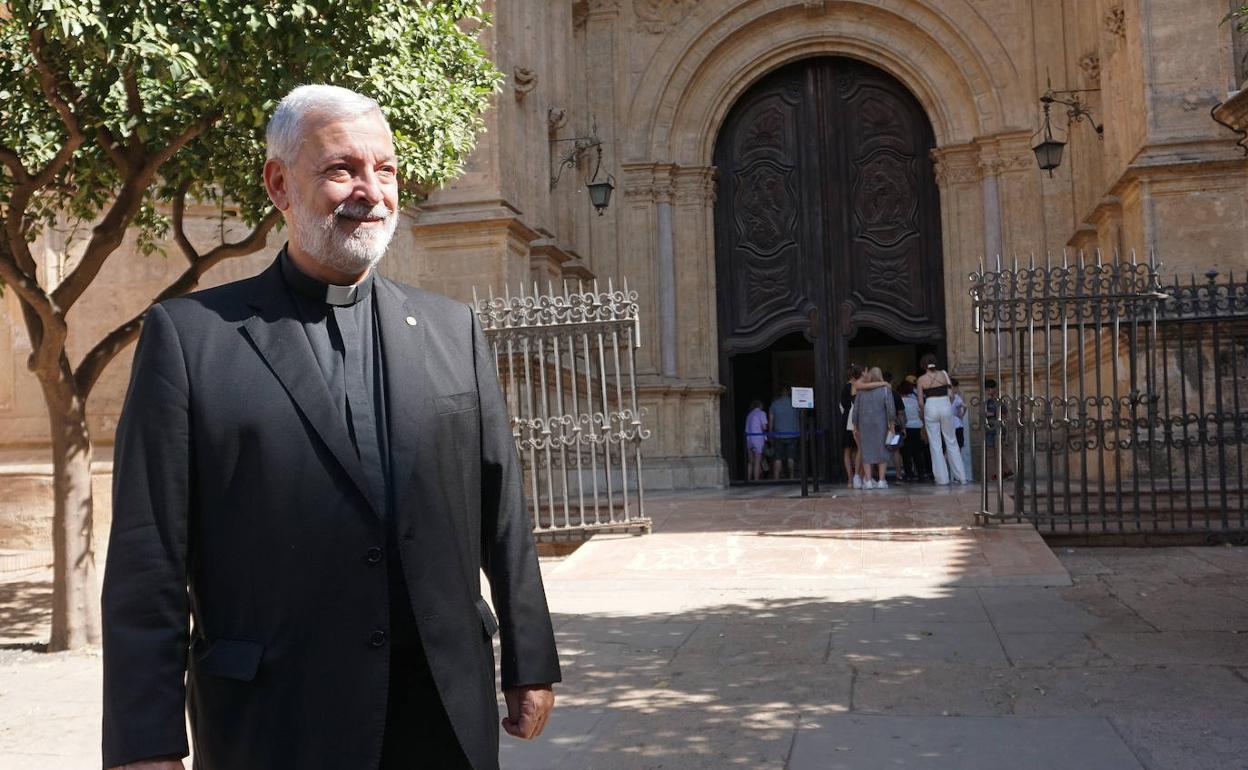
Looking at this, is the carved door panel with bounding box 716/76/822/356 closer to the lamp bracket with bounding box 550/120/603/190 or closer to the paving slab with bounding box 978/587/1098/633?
the lamp bracket with bounding box 550/120/603/190

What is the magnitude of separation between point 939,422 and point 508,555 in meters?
13.7

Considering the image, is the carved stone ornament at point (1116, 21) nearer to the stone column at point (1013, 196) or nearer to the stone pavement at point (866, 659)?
the stone column at point (1013, 196)

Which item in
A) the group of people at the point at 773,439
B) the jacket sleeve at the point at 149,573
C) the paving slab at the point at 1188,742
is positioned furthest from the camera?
the group of people at the point at 773,439

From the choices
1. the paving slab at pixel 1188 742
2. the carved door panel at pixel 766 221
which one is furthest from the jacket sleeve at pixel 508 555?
the carved door panel at pixel 766 221

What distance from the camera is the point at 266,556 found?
2.09m

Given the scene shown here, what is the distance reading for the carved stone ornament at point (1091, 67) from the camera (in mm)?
16562

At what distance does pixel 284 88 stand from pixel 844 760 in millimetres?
5278

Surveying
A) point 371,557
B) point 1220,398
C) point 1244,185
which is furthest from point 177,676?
point 1244,185

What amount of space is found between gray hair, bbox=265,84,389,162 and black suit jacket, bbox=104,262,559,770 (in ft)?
0.92

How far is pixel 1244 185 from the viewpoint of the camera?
1284cm

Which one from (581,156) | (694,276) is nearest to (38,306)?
(581,156)

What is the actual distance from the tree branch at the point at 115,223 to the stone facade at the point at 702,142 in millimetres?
6313

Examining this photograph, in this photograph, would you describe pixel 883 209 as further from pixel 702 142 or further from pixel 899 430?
pixel 899 430

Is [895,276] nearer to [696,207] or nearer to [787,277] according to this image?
[787,277]
